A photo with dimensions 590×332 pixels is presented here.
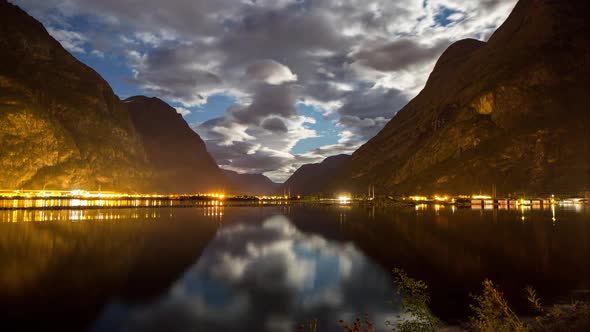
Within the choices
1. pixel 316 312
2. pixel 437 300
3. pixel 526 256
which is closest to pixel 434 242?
pixel 526 256

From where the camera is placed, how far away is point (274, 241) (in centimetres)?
5162

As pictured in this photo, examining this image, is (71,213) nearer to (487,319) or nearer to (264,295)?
(264,295)

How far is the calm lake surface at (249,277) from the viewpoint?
19.7 m

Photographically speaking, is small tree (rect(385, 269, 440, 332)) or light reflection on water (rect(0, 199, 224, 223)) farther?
light reflection on water (rect(0, 199, 224, 223))

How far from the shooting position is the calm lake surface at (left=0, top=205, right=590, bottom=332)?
19.7 m

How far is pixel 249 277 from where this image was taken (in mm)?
29531

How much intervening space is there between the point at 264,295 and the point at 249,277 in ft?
18.8

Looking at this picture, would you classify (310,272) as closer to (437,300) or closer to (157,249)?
(437,300)

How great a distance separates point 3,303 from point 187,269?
42.5 ft

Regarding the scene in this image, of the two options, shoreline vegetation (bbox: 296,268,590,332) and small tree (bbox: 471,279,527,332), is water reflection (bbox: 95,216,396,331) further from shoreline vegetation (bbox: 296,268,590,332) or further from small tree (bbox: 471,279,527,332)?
small tree (bbox: 471,279,527,332)

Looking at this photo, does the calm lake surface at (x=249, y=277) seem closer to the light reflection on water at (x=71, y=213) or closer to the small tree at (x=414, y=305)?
the small tree at (x=414, y=305)

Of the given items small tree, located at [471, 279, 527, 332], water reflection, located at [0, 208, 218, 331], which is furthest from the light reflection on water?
small tree, located at [471, 279, 527, 332]

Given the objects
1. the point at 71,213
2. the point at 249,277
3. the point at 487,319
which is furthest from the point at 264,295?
the point at 71,213

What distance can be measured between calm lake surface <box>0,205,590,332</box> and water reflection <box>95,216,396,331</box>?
0.25 feet
